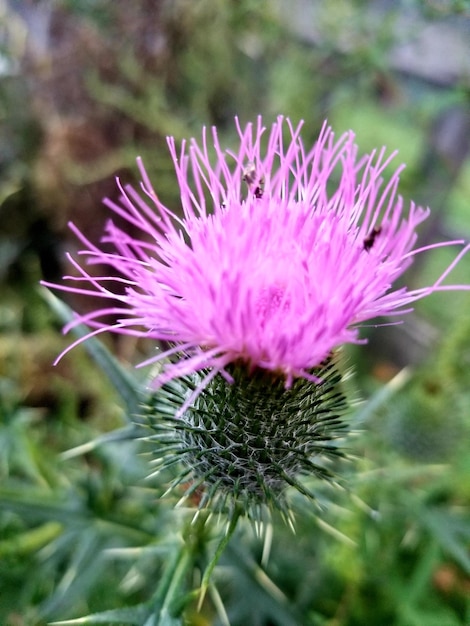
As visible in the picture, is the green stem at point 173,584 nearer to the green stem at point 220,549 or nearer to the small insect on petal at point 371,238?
the green stem at point 220,549

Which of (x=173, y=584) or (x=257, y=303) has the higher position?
(x=257, y=303)

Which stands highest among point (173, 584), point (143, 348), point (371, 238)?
point (371, 238)

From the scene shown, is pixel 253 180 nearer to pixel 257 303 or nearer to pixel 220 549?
pixel 257 303

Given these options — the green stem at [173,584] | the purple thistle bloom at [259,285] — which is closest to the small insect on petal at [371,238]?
the purple thistle bloom at [259,285]

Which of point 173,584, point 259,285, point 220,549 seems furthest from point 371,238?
point 173,584

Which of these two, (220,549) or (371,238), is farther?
(371,238)
